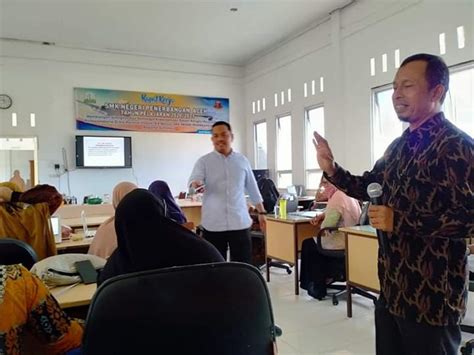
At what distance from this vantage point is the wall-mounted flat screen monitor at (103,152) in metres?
7.45

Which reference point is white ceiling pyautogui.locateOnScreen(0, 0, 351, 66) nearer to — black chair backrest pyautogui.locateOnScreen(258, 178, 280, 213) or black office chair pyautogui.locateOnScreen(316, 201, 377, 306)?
black chair backrest pyautogui.locateOnScreen(258, 178, 280, 213)

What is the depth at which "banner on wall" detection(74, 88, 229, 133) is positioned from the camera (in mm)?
7604

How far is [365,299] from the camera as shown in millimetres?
3521

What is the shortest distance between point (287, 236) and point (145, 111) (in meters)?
5.22

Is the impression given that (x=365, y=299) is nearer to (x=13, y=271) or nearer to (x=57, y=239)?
(x=57, y=239)

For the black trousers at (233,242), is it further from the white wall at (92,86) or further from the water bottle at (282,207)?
the white wall at (92,86)

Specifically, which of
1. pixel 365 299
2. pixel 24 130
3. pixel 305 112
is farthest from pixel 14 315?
pixel 24 130

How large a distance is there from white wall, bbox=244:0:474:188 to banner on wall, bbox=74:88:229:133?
4.85 feet

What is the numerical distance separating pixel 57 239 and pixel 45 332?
179 centimetres

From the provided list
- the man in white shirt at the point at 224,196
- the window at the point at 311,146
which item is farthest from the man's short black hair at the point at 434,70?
the window at the point at 311,146

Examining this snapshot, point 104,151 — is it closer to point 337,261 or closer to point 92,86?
point 92,86

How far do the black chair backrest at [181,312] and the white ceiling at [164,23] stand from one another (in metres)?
5.37

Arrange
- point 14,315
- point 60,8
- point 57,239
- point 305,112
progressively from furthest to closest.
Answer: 1. point 305,112
2. point 60,8
3. point 57,239
4. point 14,315

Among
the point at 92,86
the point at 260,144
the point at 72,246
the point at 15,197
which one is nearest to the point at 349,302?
the point at 72,246
